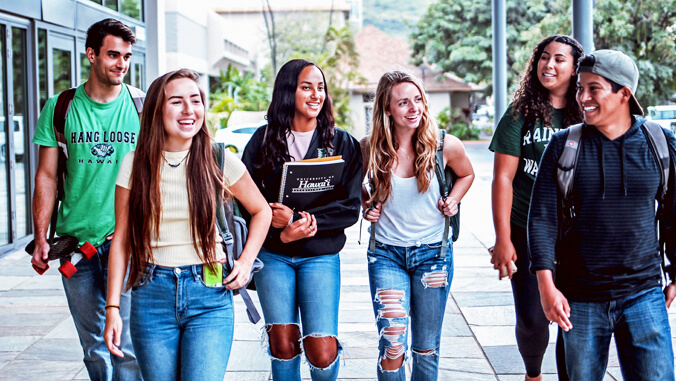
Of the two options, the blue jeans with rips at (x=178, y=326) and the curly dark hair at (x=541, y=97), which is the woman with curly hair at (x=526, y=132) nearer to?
the curly dark hair at (x=541, y=97)

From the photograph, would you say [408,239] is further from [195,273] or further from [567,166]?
[195,273]

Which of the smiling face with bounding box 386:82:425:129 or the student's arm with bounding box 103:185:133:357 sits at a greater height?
the smiling face with bounding box 386:82:425:129

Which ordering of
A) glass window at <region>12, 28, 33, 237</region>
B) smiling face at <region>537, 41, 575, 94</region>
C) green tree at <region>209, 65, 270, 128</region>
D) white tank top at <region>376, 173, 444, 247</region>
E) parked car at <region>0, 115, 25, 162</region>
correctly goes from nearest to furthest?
white tank top at <region>376, 173, 444, 247</region> < smiling face at <region>537, 41, 575, 94</region> < parked car at <region>0, 115, 25, 162</region> < glass window at <region>12, 28, 33, 237</region> < green tree at <region>209, 65, 270, 128</region>

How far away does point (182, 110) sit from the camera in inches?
114

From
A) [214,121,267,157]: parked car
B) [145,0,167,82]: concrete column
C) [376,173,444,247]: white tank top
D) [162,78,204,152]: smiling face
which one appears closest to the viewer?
[162,78,204,152]: smiling face

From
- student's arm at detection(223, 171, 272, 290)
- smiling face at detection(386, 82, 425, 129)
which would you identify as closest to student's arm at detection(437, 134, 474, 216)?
smiling face at detection(386, 82, 425, 129)

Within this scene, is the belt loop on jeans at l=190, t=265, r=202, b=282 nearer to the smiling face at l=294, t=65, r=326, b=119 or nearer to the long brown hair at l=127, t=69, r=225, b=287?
the long brown hair at l=127, t=69, r=225, b=287

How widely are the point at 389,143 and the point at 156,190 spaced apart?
1.31 m

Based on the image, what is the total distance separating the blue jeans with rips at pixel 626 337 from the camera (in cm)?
282

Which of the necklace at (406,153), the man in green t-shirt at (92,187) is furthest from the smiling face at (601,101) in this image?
the man in green t-shirt at (92,187)

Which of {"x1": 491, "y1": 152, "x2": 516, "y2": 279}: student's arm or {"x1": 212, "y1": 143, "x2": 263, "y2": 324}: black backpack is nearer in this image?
{"x1": 212, "y1": 143, "x2": 263, "y2": 324}: black backpack

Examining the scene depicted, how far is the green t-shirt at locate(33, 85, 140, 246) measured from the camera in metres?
3.64

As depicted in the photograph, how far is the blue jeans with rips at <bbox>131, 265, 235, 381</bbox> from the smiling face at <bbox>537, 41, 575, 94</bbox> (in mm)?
2023

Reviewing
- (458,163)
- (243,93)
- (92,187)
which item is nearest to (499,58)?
(458,163)
